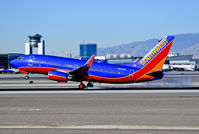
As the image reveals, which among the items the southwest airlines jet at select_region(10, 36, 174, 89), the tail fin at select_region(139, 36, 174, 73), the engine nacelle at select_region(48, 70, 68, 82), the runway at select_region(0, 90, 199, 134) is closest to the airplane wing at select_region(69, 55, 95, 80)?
the southwest airlines jet at select_region(10, 36, 174, 89)

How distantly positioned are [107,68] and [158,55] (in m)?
7.37

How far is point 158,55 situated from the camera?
4584 cm

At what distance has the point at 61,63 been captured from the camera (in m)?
47.2

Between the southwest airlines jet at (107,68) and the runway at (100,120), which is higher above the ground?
the southwest airlines jet at (107,68)

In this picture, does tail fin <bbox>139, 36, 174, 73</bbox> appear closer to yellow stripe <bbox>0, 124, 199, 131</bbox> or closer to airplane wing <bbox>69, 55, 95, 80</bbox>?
airplane wing <bbox>69, 55, 95, 80</bbox>

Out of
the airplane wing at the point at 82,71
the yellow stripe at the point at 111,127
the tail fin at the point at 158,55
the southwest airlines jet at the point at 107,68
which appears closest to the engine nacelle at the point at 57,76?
the southwest airlines jet at the point at 107,68

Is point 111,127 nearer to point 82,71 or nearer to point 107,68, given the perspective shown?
point 82,71

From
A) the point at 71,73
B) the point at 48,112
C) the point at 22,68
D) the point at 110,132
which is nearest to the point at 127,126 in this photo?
the point at 110,132

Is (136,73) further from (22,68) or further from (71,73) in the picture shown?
(22,68)

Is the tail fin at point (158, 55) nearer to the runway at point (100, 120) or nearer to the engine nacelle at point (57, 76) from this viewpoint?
the engine nacelle at point (57, 76)

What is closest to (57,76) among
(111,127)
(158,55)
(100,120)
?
(158,55)

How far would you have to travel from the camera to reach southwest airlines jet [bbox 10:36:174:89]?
45.7m

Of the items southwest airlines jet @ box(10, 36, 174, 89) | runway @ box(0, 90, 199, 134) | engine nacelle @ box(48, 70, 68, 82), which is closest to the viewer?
runway @ box(0, 90, 199, 134)

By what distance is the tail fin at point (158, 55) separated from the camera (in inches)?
1799
